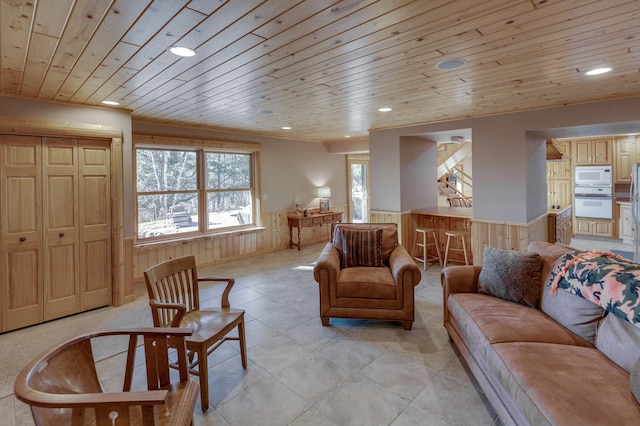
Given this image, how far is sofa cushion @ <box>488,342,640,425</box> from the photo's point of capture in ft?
4.34

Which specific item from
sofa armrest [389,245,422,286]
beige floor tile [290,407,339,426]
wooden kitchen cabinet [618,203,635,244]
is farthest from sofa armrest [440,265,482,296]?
wooden kitchen cabinet [618,203,635,244]

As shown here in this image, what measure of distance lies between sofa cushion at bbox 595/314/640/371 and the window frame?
500cm

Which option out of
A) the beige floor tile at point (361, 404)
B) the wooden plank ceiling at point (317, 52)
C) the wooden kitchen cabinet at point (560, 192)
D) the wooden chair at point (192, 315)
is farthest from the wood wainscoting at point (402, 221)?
the wooden kitchen cabinet at point (560, 192)

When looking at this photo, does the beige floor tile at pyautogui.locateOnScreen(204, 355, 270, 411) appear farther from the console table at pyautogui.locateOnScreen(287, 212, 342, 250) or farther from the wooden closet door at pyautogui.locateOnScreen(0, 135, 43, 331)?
the console table at pyautogui.locateOnScreen(287, 212, 342, 250)

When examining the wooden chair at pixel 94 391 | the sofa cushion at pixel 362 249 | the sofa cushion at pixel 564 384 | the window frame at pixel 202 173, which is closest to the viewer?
the wooden chair at pixel 94 391

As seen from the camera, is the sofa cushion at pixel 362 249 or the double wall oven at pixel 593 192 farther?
the double wall oven at pixel 593 192

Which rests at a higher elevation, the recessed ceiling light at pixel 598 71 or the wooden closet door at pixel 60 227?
the recessed ceiling light at pixel 598 71

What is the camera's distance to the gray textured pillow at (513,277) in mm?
2461

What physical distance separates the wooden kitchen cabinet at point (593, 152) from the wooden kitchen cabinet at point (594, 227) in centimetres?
128

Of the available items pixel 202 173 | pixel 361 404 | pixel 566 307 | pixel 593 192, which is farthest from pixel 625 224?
pixel 202 173

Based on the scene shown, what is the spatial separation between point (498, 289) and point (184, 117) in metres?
4.28

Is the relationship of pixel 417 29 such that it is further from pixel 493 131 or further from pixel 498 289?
pixel 493 131

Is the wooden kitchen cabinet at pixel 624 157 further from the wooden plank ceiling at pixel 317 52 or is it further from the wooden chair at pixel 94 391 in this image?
the wooden chair at pixel 94 391

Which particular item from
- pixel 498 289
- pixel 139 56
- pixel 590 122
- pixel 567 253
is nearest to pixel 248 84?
pixel 139 56
